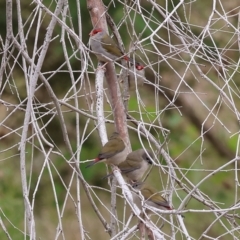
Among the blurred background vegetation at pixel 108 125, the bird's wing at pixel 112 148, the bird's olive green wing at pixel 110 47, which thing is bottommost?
the blurred background vegetation at pixel 108 125

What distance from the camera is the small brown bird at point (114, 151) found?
12.9 feet

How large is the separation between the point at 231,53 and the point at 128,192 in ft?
15.8

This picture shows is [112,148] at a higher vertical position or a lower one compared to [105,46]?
lower

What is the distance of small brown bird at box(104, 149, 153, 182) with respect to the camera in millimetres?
4129

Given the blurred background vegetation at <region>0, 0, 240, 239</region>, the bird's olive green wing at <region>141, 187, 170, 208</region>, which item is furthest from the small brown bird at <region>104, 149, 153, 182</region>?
the blurred background vegetation at <region>0, 0, 240, 239</region>

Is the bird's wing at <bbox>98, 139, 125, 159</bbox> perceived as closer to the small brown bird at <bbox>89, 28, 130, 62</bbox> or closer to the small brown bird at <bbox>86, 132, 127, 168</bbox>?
the small brown bird at <bbox>86, 132, 127, 168</bbox>

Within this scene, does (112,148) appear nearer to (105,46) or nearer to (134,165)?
(134,165)

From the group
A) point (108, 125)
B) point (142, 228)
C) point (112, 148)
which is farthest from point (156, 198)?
point (108, 125)

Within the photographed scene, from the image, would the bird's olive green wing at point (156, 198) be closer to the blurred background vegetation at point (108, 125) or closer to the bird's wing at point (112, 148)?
the bird's wing at point (112, 148)

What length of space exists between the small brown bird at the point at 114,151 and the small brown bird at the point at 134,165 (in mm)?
63

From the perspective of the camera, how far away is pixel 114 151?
4.12 m

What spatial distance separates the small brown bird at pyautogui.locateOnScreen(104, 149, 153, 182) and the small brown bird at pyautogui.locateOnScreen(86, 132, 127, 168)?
0.06m

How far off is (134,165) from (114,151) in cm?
17

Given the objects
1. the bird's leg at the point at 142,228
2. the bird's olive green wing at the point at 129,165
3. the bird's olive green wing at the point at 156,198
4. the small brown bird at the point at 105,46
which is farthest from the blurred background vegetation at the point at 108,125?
the bird's leg at the point at 142,228
